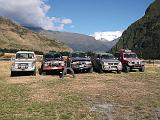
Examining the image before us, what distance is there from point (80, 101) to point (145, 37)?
321ft

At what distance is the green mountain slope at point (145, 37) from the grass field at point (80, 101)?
78365mm

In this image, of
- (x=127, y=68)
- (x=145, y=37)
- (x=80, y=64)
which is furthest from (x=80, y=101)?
(x=145, y=37)

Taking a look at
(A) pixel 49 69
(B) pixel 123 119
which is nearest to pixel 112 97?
(B) pixel 123 119

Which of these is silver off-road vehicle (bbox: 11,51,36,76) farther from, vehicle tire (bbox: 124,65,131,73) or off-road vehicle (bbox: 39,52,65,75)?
vehicle tire (bbox: 124,65,131,73)

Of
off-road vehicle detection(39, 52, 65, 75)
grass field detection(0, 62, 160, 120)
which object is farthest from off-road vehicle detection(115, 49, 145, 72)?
grass field detection(0, 62, 160, 120)

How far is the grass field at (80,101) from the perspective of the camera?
11.6 m

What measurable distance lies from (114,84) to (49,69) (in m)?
7.56

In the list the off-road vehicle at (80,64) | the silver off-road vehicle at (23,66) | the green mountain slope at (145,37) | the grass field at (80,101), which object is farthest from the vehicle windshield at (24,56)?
the green mountain slope at (145,37)

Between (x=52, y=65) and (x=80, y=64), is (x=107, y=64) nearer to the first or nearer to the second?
(x=80, y=64)

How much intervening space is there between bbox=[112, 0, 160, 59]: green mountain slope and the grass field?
7836 cm

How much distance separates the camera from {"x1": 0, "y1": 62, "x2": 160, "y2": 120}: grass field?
38.1ft

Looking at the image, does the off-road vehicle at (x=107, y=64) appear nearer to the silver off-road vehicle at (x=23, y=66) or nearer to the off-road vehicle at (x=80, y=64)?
the off-road vehicle at (x=80, y=64)

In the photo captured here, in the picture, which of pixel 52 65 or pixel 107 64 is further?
pixel 107 64

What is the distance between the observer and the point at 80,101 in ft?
46.4
